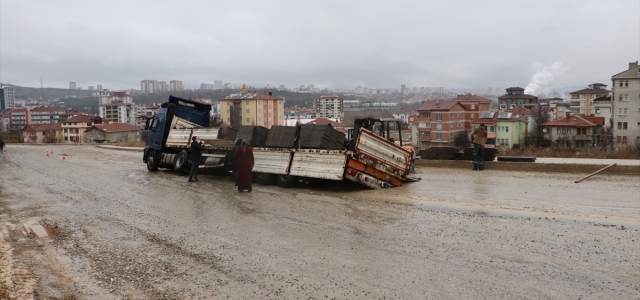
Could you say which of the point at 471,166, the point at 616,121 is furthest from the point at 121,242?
the point at 616,121

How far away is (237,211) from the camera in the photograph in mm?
10461

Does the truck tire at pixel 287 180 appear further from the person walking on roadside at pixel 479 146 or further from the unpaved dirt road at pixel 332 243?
the person walking on roadside at pixel 479 146

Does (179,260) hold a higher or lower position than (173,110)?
lower

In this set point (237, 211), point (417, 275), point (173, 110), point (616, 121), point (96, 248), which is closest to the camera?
point (417, 275)

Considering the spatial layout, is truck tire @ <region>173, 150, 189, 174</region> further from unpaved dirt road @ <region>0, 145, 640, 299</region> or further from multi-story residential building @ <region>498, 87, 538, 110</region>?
multi-story residential building @ <region>498, 87, 538, 110</region>

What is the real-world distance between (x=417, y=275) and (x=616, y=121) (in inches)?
2817

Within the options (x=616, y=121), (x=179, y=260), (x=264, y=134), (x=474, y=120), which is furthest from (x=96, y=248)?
(x=474, y=120)

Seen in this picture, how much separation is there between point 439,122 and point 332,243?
74700mm

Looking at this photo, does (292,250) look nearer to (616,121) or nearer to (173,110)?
(173,110)

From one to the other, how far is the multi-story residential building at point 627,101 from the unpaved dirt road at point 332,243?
6072 centimetres

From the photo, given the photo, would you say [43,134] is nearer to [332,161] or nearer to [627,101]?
[627,101]

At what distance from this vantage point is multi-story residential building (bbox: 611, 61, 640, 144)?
2566 inches

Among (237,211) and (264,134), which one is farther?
(264,134)

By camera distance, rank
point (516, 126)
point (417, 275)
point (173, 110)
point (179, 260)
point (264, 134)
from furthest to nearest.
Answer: point (516, 126) < point (173, 110) < point (264, 134) < point (179, 260) < point (417, 275)
